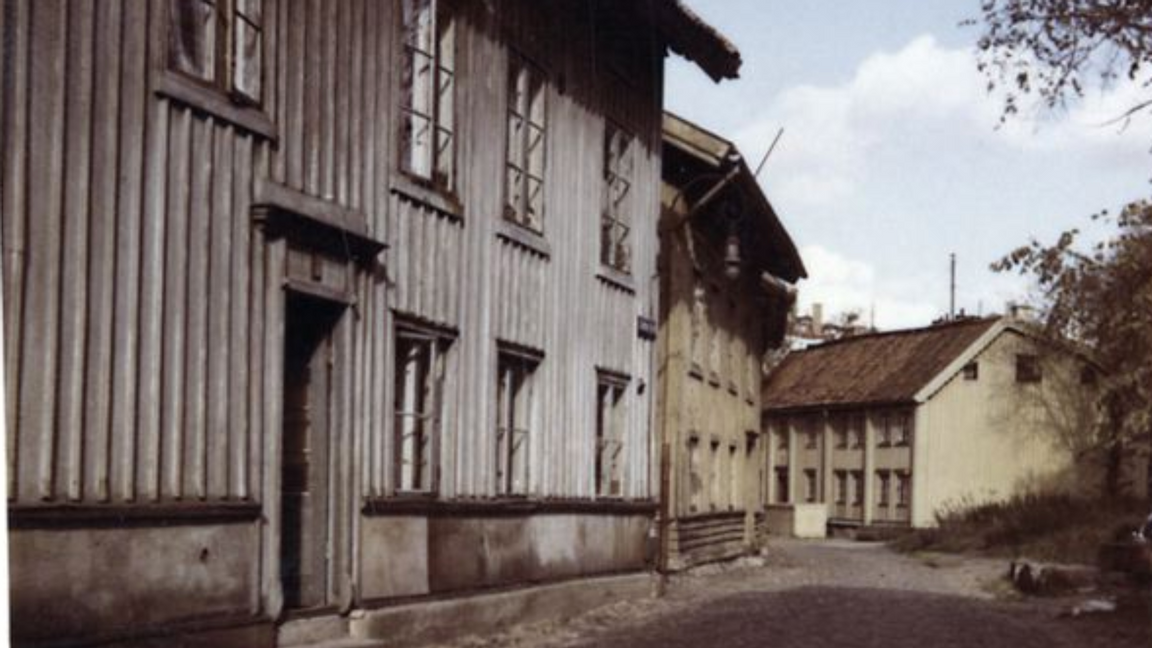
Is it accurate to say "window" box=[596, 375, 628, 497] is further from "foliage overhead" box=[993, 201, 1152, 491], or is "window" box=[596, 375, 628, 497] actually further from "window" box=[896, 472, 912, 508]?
"window" box=[896, 472, 912, 508]

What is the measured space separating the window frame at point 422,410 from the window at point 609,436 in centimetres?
460

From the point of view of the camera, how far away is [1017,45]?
14977 millimetres

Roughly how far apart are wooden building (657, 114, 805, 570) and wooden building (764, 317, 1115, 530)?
1524 centimetres

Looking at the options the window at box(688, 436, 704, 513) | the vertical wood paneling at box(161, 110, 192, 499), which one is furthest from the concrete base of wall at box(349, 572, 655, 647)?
the window at box(688, 436, 704, 513)

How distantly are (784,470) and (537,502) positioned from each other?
4000 cm

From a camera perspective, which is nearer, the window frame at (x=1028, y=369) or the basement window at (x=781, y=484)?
the window frame at (x=1028, y=369)

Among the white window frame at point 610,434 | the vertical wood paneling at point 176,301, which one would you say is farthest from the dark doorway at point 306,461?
the white window frame at point 610,434

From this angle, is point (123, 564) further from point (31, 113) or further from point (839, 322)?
point (839, 322)

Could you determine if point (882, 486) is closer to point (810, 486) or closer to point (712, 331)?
point (810, 486)

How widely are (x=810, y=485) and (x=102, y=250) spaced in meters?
46.2

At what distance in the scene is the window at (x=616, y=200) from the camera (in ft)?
58.3

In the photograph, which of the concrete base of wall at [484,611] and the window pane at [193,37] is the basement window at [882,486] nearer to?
the concrete base of wall at [484,611]

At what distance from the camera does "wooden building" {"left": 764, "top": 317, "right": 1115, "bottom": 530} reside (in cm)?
4606

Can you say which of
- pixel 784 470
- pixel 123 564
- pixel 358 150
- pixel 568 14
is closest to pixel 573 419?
pixel 568 14
